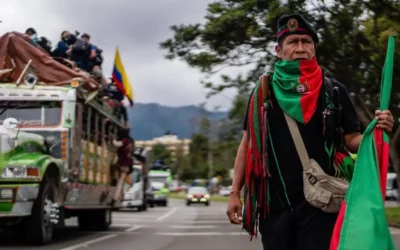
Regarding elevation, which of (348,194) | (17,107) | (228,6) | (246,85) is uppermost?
(228,6)

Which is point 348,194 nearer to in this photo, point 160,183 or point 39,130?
point 39,130

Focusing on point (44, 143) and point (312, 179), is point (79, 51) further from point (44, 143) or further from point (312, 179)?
point (312, 179)

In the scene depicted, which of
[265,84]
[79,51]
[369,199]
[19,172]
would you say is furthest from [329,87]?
[79,51]

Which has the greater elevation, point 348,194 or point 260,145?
point 260,145

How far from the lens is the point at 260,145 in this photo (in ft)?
11.7

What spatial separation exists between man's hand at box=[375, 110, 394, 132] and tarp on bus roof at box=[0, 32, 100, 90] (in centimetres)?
929

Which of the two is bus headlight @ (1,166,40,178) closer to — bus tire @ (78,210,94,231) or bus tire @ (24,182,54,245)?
bus tire @ (24,182,54,245)

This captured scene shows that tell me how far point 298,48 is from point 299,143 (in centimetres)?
51

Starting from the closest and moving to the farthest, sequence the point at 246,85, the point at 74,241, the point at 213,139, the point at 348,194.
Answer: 1. the point at 348,194
2. the point at 74,241
3. the point at 246,85
4. the point at 213,139

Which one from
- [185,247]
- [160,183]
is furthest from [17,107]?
[160,183]

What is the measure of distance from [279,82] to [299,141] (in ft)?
1.08

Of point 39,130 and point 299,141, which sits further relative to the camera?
point 39,130

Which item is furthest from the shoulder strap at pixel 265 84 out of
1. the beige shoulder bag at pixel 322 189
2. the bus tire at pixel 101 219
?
the bus tire at pixel 101 219

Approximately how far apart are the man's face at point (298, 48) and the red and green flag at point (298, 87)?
4cm
